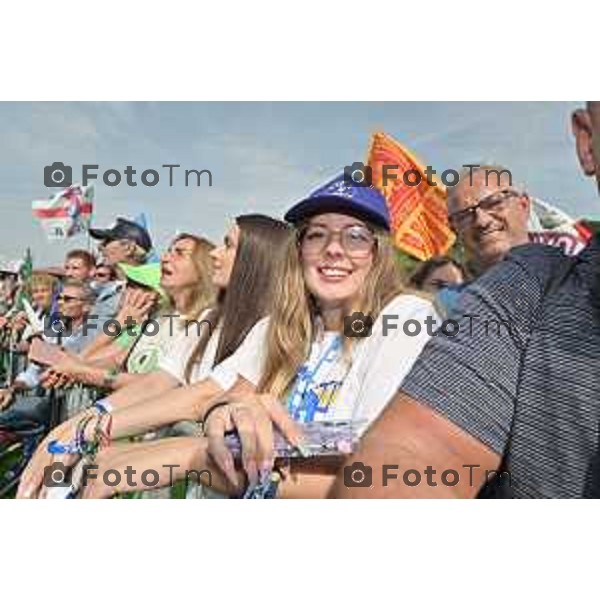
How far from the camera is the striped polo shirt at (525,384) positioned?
96 centimetres

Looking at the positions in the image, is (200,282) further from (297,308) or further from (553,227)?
(553,227)

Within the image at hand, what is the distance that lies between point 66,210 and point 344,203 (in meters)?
0.79

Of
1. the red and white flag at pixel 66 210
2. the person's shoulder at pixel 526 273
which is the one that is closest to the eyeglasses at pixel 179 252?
the red and white flag at pixel 66 210

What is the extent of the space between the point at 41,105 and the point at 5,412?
2.94ft

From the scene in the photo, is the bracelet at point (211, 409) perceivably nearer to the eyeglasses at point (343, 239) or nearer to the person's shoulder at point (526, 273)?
the eyeglasses at point (343, 239)

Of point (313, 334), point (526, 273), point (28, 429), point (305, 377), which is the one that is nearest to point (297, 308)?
point (313, 334)

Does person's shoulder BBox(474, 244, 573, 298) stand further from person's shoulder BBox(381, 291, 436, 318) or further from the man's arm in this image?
person's shoulder BBox(381, 291, 436, 318)

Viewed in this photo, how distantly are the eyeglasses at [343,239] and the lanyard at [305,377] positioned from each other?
0.83 ft

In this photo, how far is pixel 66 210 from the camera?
241 cm

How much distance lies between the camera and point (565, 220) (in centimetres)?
236

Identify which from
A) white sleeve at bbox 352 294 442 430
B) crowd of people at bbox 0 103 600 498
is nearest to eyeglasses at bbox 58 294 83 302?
crowd of people at bbox 0 103 600 498
